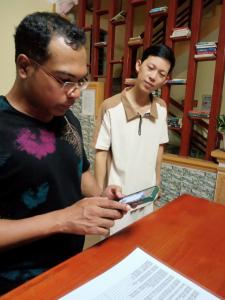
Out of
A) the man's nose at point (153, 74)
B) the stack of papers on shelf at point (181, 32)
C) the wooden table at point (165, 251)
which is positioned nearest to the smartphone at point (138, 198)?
the wooden table at point (165, 251)

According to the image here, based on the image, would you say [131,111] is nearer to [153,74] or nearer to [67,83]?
[153,74]

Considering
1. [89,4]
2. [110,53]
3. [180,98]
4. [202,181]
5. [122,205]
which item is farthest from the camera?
[180,98]

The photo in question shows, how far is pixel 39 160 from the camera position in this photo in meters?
0.73

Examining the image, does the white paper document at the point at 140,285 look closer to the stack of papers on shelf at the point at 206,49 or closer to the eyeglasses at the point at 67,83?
the eyeglasses at the point at 67,83

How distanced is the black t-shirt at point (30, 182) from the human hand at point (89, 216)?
115mm

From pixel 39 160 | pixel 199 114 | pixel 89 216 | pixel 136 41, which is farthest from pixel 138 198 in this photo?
pixel 136 41

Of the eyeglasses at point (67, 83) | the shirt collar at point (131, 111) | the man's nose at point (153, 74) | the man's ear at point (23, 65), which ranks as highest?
the man's nose at point (153, 74)

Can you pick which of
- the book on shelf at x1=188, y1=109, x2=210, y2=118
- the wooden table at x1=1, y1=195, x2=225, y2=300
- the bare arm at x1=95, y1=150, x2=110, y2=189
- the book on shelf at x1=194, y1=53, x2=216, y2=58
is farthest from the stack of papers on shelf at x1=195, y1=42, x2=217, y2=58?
the wooden table at x1=1, y1=195, x2=225, y2=300

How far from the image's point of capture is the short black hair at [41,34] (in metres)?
0.70

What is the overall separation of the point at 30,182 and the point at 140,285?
1.26 feet

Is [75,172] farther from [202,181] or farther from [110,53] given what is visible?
[110,53]

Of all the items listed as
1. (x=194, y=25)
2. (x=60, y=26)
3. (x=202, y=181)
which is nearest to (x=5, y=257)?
(x=60, y=26)

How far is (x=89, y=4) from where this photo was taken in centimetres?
317

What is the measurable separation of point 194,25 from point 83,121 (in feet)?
4.78
